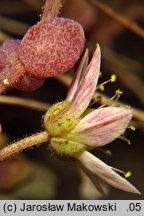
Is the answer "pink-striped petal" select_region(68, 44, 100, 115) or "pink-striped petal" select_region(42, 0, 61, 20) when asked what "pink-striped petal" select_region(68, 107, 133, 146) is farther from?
"pink-striped petal" select_region(42, 0, 61, 20)

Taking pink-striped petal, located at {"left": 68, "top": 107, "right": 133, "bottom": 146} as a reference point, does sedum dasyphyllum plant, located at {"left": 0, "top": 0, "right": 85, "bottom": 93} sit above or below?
above

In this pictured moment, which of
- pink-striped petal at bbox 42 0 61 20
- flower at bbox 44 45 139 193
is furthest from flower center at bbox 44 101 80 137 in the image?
pink-striped petal at bbox 42 0 61 20

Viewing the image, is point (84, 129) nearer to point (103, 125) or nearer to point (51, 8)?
point (103, 125)

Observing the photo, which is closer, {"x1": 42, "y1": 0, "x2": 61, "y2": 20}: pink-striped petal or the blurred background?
{"x1": 42, "y1": 0, "x2": 61, "y2": 20}: pink-striped petal

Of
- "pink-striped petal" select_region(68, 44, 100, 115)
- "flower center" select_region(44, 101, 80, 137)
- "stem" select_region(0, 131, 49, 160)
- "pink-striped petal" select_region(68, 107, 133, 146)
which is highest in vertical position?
"pink-striped petal" select_region(68, 44, 100, 115)

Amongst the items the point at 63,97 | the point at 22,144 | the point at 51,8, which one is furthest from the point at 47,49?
the point at 63,97

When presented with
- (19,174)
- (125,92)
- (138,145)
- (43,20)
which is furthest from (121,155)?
(43,20)

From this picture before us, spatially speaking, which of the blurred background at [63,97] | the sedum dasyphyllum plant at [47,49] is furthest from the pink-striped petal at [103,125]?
the blurred background at [63,97]
